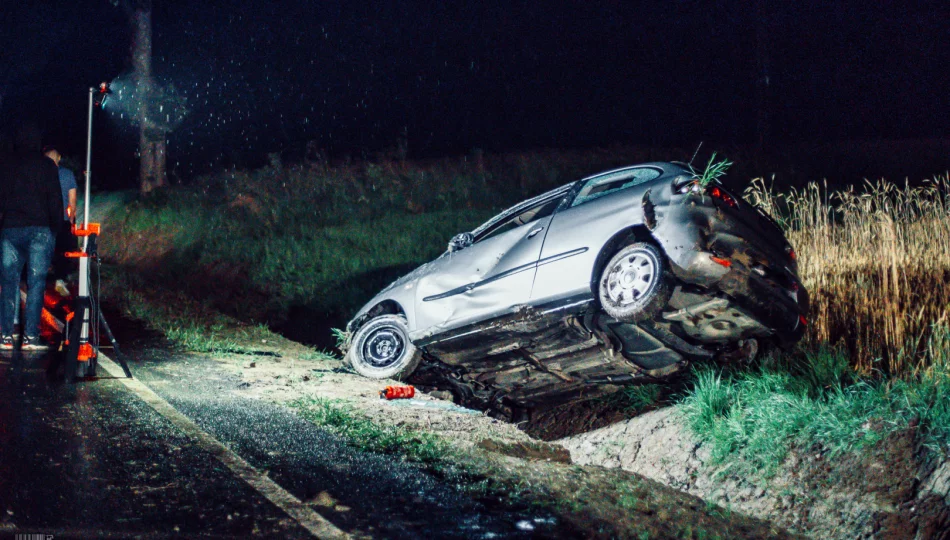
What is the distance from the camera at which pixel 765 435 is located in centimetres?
547

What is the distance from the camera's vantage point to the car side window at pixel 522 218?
7594 mm

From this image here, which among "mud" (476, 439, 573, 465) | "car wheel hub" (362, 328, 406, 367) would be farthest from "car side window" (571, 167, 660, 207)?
"car wheel hub" (362, 328, 406, 367)

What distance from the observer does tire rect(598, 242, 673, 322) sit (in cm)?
624

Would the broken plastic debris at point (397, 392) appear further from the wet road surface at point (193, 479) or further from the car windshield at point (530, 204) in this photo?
the car windshield at point (530, 204)

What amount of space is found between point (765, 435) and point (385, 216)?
1549cm

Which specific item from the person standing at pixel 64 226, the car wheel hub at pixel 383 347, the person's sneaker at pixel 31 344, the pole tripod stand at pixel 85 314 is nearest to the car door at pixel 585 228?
the car wheel hub at pixel 383 347

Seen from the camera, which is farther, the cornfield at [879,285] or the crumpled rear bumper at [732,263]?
the cornfield at [879,285]

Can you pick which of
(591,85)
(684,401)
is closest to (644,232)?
(684,401)

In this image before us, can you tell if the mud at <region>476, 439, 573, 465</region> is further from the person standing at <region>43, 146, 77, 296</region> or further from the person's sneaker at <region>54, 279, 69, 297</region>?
the person's sneaker at <region>54, 279, 69, 297</region>

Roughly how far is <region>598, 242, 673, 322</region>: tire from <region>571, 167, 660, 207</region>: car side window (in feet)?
2.18

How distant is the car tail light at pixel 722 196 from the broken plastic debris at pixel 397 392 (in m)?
3.34

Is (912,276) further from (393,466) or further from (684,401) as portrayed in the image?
(393,466)

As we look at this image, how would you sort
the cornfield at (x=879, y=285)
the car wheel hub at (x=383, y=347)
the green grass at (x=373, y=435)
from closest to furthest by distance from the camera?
1. the green grass at (x=373, y=435)
2. the cornfield at (x=879, y=285)
3. the car wheel hub at (x=383, y=347)

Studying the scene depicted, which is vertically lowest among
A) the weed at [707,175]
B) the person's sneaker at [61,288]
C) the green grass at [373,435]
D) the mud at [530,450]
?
the mud at [530,450]
